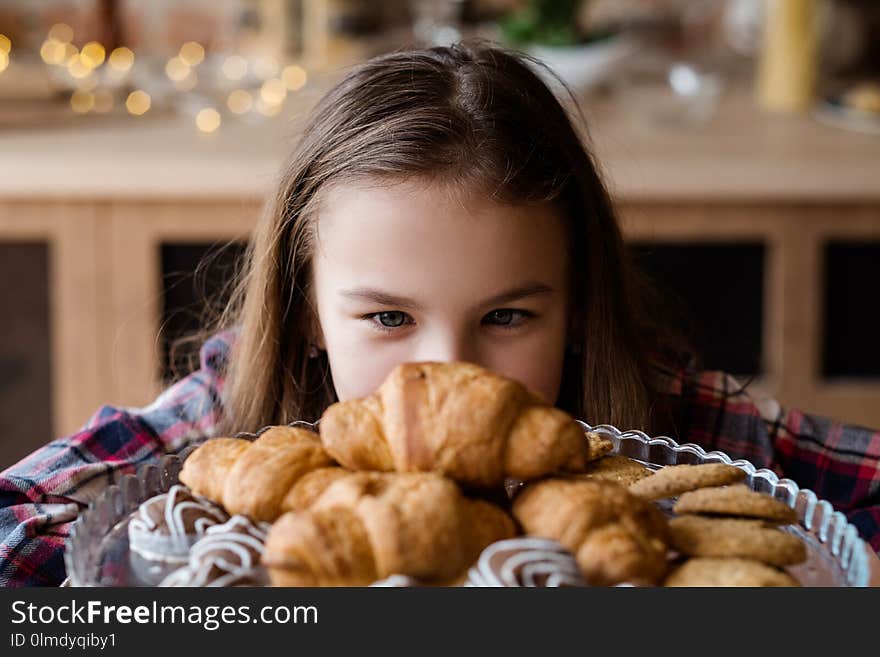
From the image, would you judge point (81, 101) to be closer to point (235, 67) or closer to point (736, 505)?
point (235, 67)

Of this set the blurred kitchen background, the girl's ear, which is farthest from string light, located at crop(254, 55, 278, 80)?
the girl's ear

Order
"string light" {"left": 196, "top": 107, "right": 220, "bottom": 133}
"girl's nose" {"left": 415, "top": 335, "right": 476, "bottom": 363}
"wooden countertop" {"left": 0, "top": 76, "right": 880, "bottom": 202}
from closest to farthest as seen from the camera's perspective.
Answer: "girl's nose" {"left": 415, "top": 335, "right": 476, "bottom": 363} → "wooden countertop" {"left": 0, "top": 76, "right": 880, "bottom": 202} → "string light" {"left": 196, "top": 107, "right": 220, "bottom": 133}

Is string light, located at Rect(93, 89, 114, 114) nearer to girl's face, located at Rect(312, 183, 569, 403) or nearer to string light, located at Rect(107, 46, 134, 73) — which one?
string light, located at Rect(107, 46, 134, 73)

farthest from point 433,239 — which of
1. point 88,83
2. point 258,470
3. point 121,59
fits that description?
point 121,59

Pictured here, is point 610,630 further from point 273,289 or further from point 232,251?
point 232,251

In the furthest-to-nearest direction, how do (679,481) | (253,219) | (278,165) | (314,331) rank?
(253,219)
(278,165)
(314,331)
(679,481)

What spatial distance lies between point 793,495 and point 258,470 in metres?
0.26

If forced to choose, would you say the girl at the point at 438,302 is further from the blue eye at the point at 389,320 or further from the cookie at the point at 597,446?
the cookie at the point at 597,446

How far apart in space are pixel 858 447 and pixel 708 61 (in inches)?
63.0

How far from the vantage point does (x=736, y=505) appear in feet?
1.81

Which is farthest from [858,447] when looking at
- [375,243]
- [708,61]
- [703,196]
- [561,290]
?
[708,61]

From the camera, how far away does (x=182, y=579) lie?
0.50 m

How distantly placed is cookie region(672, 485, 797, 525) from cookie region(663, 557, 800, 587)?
0.13 ft

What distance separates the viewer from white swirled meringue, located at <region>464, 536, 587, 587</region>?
48 centimetres
